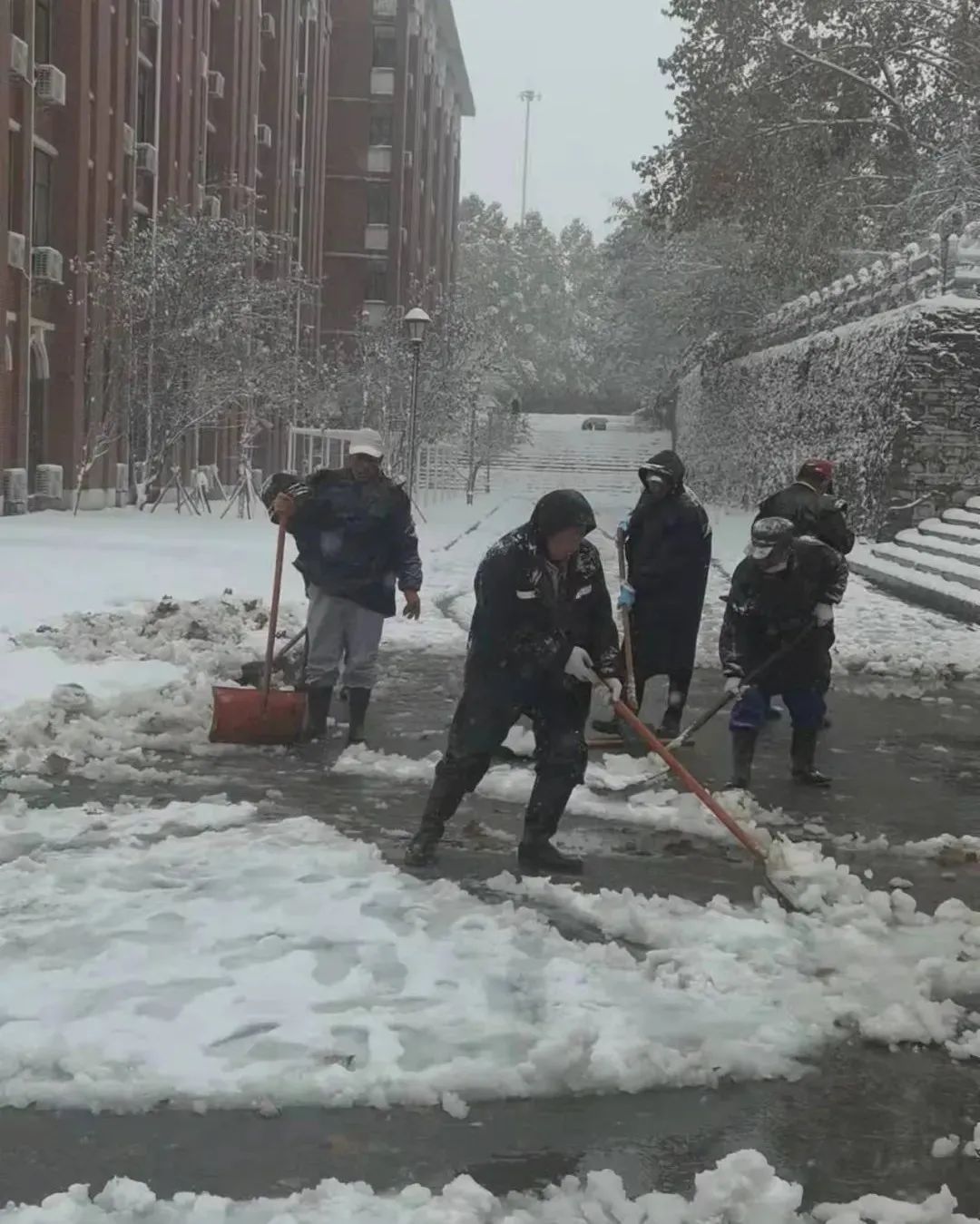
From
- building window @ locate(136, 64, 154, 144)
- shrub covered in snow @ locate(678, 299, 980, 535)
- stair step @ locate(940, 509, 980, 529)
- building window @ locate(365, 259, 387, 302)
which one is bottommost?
stair step @ locate(940, 509, 980, 529)

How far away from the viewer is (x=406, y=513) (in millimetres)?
8305

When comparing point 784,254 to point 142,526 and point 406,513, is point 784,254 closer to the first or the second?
point 142,526

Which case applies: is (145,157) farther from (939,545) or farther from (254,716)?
(254,716)

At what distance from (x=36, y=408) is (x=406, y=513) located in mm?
21243

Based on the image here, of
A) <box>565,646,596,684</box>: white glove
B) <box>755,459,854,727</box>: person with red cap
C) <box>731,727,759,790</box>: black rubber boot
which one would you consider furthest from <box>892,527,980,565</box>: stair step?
<box>565,646,596,684</box>: white glove

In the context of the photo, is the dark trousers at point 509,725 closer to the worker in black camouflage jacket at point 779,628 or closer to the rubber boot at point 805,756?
the worker in black camouflage jacket at point 779,628

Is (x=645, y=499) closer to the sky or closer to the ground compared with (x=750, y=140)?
closer to the ground

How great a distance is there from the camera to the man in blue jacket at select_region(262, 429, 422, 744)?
8.18 m

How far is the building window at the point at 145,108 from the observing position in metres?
33.5

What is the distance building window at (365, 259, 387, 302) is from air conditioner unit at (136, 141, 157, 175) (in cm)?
2213

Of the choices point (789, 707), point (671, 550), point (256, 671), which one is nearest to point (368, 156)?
point (256, 671)

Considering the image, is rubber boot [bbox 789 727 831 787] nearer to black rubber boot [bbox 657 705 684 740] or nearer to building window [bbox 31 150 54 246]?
black rubber boot [bbox 657 705 684 740]

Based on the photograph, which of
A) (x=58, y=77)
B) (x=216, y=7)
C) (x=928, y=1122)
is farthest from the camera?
(x=216, y=7)

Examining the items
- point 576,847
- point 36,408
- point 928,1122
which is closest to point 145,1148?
point 928,1122
